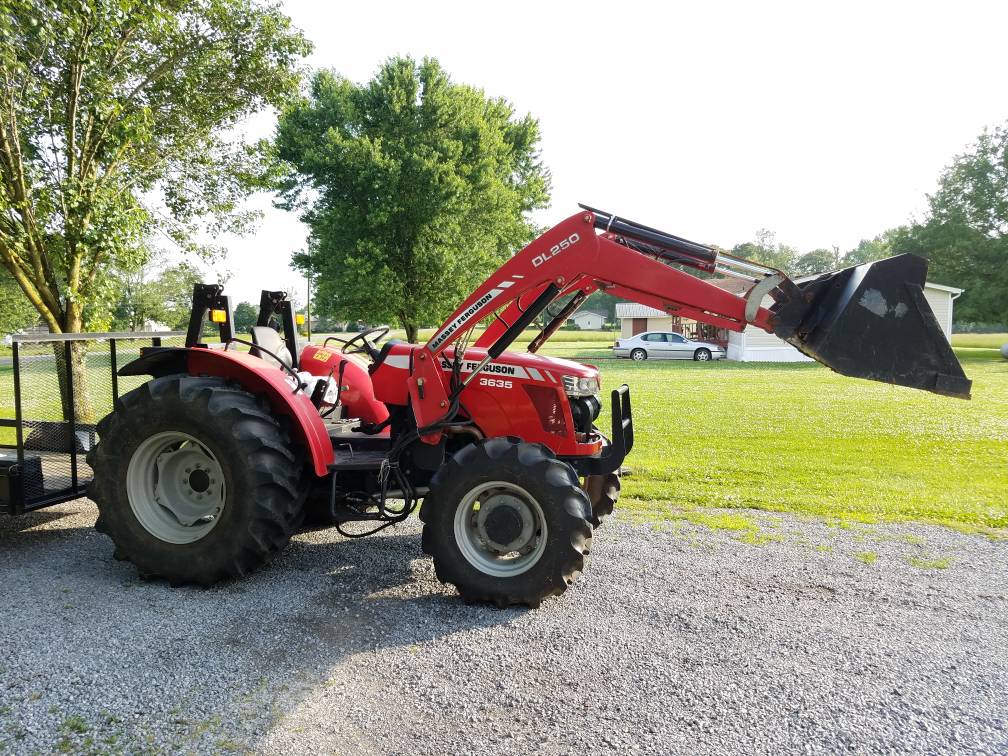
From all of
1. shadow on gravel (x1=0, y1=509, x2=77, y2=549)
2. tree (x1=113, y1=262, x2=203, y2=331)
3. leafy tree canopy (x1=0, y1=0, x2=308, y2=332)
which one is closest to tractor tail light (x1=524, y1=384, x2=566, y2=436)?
shadow on gravel (x1=0, y1=509, x2=77, y2=549)

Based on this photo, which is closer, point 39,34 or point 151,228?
point 39,34

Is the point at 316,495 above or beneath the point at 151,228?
beneath

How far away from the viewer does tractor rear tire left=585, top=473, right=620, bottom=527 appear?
17.5ft

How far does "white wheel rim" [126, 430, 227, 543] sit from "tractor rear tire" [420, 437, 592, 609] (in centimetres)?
149

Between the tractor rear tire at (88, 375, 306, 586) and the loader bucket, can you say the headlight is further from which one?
the tractor rear tire at (88, 375, 306, 586)

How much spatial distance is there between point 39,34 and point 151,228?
9.23 feet

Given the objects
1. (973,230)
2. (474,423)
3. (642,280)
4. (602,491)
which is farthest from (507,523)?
(973,230)

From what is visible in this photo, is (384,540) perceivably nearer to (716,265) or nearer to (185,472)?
(185,472)

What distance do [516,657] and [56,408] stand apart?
4205mm

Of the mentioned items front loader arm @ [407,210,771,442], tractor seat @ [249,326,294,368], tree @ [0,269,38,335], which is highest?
tree @ [0,269,38,335]

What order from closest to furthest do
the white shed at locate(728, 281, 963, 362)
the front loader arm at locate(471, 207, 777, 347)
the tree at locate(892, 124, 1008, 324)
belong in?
the front loader arm at locate(471, 207, 777, 347) < the white shed at locate(728, 281, 963, 362) < the tree at locate(892, 124, 1008, 324)

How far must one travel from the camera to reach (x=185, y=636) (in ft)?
12.0

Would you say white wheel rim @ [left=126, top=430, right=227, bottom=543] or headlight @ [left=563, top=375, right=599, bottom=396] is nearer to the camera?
white wheel rim @ [left=126, top=430, right=227, bottom=543]

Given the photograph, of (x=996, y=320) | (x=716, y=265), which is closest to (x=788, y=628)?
(x=716, y=265)
